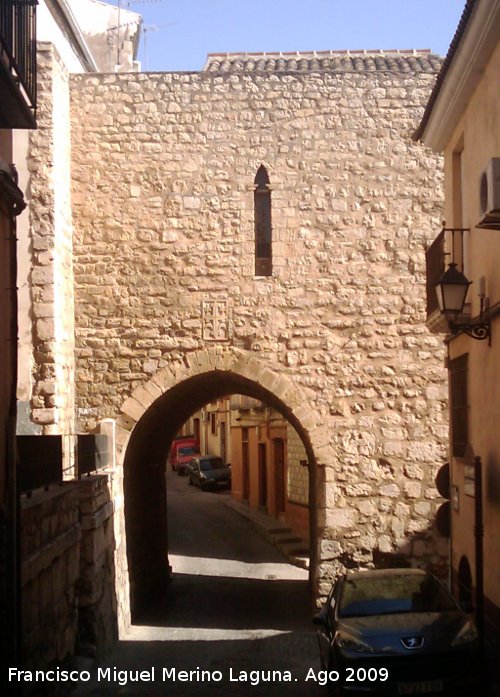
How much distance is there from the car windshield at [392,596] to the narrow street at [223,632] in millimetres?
1334

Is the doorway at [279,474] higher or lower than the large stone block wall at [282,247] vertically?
lower

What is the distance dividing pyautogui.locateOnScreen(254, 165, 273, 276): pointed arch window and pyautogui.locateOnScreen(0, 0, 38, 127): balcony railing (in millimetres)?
5805

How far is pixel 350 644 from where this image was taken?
7.64m

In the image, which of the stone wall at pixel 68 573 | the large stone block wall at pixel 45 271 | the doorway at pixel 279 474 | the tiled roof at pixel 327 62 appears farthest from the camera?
the doorway at pixel 279 474

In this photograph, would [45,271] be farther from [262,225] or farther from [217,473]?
[217,473]

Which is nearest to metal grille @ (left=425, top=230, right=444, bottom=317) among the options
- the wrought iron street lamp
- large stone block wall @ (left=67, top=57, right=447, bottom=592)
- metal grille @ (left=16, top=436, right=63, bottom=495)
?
the wrought iron street lamp

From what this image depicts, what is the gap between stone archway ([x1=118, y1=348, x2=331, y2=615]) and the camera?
1373 centimetres

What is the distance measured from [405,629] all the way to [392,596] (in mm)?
753

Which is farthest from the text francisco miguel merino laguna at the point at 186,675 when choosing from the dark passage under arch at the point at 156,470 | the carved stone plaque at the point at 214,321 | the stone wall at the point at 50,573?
the carved stone plaque at the point at 214,321

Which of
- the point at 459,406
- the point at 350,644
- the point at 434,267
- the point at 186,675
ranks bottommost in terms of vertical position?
the point at 186,675

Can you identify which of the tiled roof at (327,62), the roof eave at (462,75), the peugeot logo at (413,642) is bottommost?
the peugeot logo at (413,642)

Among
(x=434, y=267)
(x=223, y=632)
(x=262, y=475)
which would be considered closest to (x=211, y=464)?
(x=262, y=475)

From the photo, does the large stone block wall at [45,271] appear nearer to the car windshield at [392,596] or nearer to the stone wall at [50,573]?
the stone wall at [50,573]

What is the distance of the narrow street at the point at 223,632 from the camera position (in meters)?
10.1
